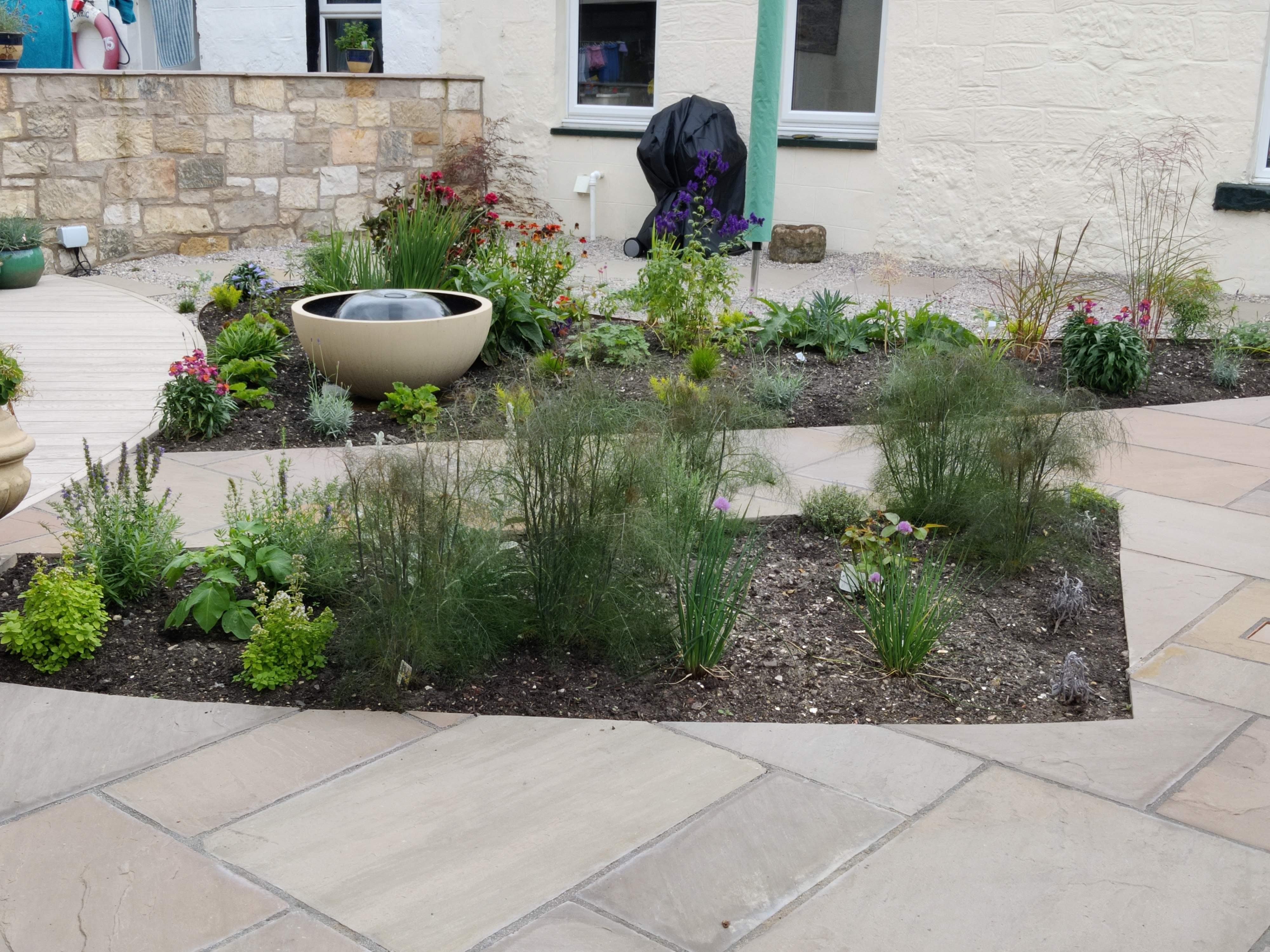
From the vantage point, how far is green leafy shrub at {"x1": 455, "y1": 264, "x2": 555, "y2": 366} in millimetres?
6312

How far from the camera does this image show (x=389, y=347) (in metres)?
5.46

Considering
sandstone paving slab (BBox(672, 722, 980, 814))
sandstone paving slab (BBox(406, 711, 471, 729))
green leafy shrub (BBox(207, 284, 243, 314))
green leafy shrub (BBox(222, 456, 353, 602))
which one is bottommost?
sandstone paving slab (BBox(406, 711, 471, 729))

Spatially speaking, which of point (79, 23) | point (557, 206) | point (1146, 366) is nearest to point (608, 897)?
point (1146, 366)

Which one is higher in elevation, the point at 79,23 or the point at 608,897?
the point at 79,23

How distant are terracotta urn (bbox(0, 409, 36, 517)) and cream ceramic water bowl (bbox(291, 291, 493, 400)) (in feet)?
6.91

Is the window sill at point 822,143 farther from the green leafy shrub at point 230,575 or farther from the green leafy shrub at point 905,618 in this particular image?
the green leafy shrub at point 230,575

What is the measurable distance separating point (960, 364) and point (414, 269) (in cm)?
336

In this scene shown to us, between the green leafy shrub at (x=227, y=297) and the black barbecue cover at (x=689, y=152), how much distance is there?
3557 millimetres

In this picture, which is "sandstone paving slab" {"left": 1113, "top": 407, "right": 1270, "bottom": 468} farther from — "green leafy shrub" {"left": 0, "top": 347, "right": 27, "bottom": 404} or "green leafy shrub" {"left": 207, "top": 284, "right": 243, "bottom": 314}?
"green leafy shrub" {"left": 207, "top": 284, "right": 243, "bottom": 314}

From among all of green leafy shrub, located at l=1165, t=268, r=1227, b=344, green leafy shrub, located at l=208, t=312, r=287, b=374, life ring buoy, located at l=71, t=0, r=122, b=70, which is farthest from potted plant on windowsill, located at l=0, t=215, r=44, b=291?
green leafy shrub, located at l=1165, t=268, r=1227, b=344

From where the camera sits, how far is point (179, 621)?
3.26 metres

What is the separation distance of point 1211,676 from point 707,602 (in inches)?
53.4

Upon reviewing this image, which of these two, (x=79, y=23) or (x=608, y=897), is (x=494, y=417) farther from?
(x=79, y=23)

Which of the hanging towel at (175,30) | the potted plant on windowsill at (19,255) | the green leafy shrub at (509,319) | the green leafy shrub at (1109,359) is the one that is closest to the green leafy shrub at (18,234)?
the potted plant on windowsill at (19,255)
